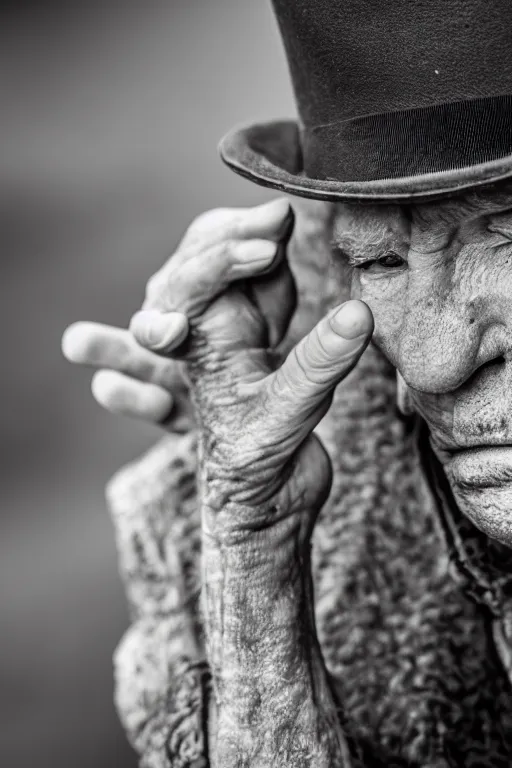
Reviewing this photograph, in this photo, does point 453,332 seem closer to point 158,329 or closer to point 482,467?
point 482,467

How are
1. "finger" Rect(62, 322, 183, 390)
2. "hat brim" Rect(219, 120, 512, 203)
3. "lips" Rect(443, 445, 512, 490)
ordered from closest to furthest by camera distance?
"hat brim" Rect(219, 120, 512, 203)
"lips" Rect(443, 445, 512, 490)
"finger" Rect(62, 322, 183, 390)

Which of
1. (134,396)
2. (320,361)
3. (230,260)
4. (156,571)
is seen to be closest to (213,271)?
(230,260)

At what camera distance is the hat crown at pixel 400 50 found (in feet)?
2.80

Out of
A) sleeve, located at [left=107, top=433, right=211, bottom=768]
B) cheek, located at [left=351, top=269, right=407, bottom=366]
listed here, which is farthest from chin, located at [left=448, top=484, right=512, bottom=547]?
sleeve, located at [left=107, top=433, right=211, bottom=768]

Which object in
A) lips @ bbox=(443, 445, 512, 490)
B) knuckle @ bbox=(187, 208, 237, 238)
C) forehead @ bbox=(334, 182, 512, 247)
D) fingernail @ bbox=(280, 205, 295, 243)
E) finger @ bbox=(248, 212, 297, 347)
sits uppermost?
forehead @ bbox=(334, 182, 512, 247)

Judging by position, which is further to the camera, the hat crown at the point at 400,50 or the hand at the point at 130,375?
the hand at the point at 130,375

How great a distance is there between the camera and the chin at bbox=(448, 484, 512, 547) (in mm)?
969

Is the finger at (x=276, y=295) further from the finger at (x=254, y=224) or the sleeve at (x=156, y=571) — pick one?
the sleeve at (x=156, y=571)

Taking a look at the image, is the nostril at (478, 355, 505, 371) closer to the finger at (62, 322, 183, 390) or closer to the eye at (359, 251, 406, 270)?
the eye at (359, 251, 406, 270)

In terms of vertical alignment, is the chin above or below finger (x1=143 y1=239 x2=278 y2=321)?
below

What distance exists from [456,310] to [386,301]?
8 cm

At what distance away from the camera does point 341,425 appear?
59.2 inches

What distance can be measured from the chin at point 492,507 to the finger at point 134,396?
389mm

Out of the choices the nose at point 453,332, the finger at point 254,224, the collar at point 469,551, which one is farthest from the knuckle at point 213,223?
the collar at point 469,551
